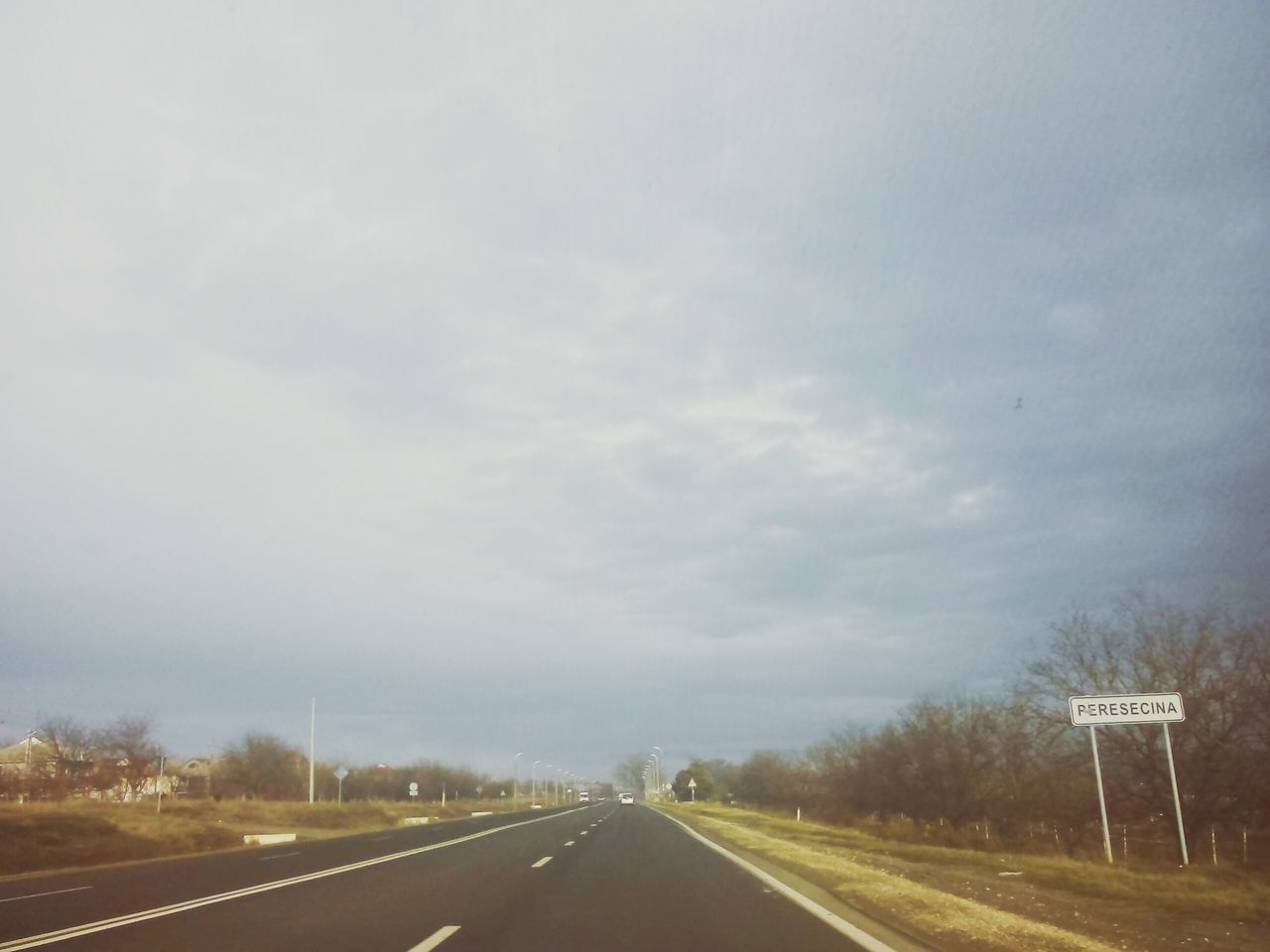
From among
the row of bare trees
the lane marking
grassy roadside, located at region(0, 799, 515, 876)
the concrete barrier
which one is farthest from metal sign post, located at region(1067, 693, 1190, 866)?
Answer: the row of bare trees

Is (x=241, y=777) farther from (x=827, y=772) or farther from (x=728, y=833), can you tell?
(x=728, y=833)

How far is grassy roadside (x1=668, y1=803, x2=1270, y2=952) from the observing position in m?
11.8

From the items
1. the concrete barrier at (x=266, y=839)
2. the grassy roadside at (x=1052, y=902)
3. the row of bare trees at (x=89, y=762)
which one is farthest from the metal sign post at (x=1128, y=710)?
the row of bare trees at (x=89, y=762)

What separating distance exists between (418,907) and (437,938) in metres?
3.52

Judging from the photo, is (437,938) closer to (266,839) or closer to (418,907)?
(418,907)

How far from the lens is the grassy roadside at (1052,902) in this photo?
11836mm

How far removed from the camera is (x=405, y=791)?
14825 cm

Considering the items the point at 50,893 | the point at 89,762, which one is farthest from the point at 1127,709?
the point at 89,762

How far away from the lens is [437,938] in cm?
1181

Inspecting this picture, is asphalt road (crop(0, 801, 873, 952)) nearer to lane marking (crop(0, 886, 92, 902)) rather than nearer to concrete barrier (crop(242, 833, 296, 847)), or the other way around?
lane marking (crop(0, 886, 92, 902))

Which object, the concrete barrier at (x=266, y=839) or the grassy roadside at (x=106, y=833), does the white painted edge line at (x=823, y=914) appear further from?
the concrete barrier at (x=266, y=839)

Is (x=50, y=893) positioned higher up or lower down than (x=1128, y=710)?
lower down

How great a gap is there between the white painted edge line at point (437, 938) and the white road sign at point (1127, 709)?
1740 cm

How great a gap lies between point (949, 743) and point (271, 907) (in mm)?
44155
